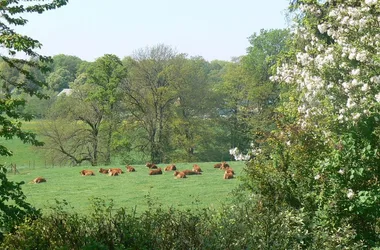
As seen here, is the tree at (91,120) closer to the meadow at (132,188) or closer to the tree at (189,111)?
the tree at (189,111)

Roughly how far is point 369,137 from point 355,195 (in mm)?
900

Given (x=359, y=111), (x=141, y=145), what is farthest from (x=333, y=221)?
(x=141, y=145)

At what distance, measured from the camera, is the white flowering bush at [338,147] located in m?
7.98

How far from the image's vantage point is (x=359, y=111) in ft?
30.3

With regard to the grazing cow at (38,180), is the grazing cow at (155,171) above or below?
above

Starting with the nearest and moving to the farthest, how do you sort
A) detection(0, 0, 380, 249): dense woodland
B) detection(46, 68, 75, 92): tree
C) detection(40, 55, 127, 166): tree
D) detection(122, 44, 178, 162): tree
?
detection(0, 0, 380, 249): dense woodland → detection(40, 55, 127, 166): tree → detection(122, 44, 178, 162): tree → detection(46, 68, 75, 92): tree

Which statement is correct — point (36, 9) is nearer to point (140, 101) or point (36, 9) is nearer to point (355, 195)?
point (355, 195)

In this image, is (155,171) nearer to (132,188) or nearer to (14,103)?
(132,188)

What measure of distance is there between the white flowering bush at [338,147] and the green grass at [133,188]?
667cm

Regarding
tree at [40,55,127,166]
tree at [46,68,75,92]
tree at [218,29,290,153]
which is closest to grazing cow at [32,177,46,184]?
tree at [40,55,127,166]

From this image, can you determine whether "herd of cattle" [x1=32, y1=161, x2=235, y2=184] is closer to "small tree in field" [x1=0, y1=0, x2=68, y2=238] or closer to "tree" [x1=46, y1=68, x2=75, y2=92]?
"small tree in field" [x1=0, y1=0, x2=68, y2=238]

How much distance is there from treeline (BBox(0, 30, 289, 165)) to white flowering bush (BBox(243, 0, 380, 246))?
31.3 m

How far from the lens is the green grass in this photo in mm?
18078

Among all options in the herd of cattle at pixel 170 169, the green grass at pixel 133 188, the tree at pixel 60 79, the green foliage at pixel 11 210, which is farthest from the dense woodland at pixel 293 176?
the tree at pixel 60 79
